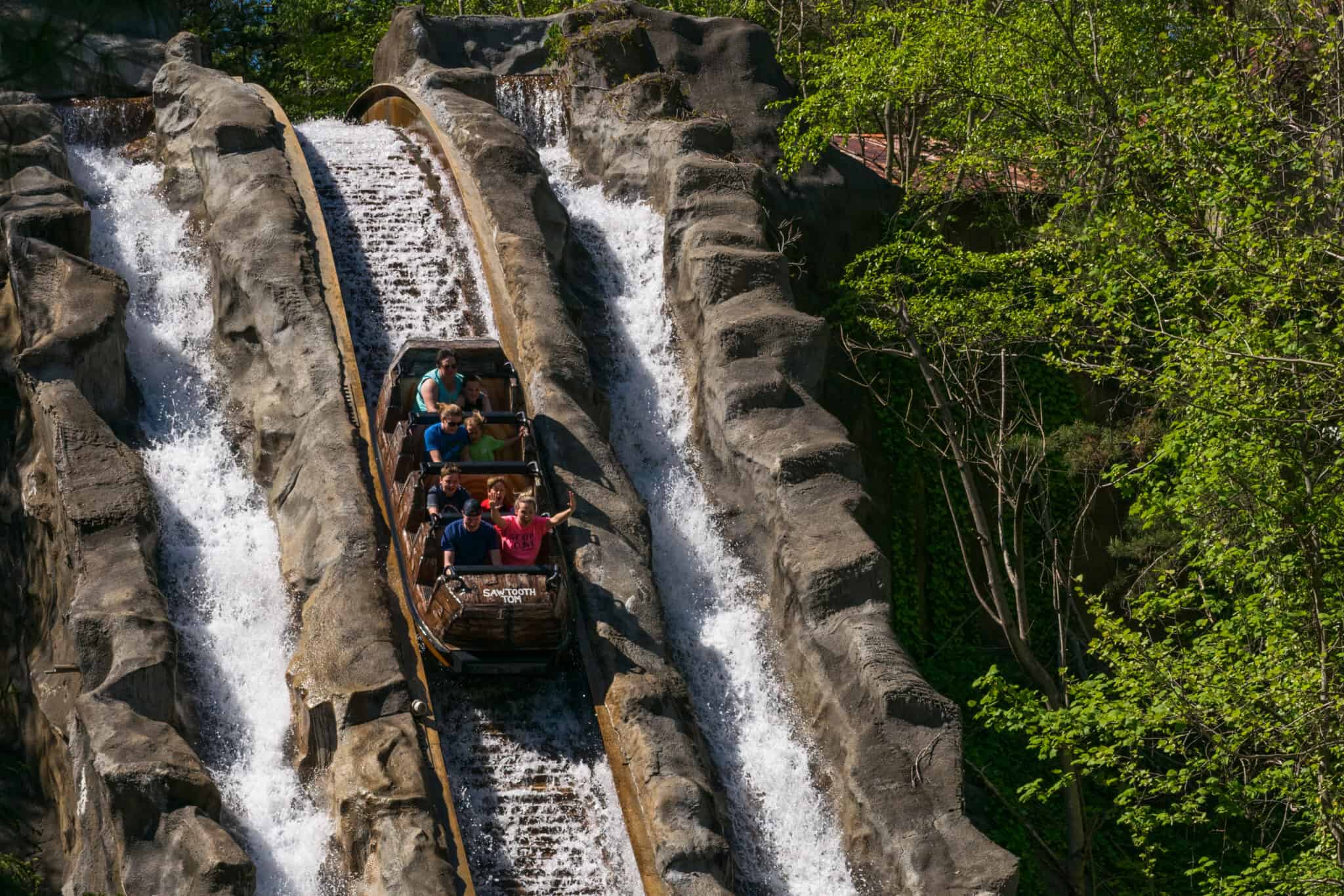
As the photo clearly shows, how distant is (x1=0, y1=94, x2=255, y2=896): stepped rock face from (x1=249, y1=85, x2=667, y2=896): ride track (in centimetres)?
183

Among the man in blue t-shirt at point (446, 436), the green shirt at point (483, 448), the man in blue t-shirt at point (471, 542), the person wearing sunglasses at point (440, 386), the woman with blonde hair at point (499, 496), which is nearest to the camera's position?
the man in blue t-shirt at point (471, 542)

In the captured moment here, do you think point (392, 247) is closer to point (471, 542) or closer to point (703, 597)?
point (703, 597)

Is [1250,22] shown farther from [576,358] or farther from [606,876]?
[606,876]

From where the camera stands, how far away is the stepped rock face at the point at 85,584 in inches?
503

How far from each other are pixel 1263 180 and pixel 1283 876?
6.11 meters

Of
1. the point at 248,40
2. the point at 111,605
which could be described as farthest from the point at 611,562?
the point at 248,40

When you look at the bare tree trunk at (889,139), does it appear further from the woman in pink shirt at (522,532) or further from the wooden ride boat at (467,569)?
the woman in pink shirt at (522,532)

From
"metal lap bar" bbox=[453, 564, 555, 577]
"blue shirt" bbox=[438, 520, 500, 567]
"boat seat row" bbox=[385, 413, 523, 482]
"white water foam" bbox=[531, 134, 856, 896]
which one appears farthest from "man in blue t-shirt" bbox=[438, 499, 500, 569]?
"white water foam" bbox=[531, 134, 856, 896]

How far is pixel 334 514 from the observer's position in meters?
15.4

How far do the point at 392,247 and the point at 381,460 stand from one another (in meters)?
4.41

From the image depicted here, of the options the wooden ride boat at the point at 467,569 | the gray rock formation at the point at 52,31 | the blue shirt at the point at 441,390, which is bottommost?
the wooden ride boat at the point at 467,569

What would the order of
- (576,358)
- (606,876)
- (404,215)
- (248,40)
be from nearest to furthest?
1. (606,876)
2. (576,358)
3. (404,215)
4. (248,40)

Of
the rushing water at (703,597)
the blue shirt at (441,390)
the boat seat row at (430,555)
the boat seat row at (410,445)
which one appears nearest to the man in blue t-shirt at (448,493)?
the boat seat row at (430,555)

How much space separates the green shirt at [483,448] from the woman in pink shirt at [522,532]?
53.8 inches
